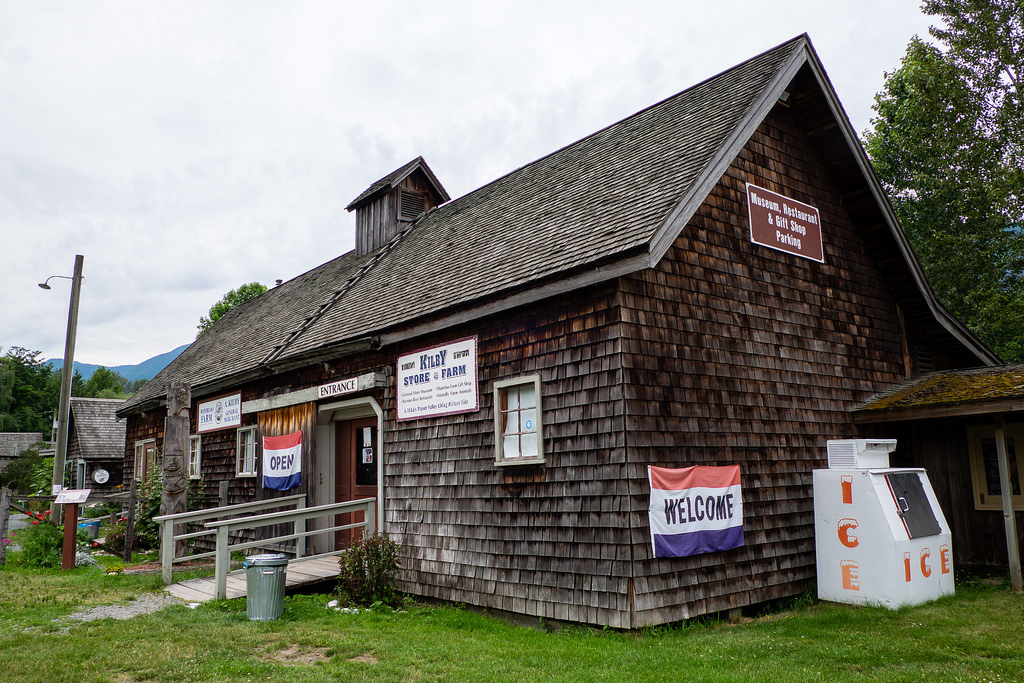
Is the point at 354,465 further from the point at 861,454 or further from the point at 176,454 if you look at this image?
the point at 861,454

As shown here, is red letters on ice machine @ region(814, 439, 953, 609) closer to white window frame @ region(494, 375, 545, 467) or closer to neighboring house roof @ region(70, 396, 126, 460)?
white window frame @ region(494, 375, 545, 467)

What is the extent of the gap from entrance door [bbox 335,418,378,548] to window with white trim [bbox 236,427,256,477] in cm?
249

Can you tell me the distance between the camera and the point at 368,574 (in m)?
9.38

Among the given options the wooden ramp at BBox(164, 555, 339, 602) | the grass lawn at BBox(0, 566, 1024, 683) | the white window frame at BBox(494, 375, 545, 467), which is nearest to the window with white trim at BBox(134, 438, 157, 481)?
the wooden ramp at BBox(164, 555, 339, 602)

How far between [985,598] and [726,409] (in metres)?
3.69

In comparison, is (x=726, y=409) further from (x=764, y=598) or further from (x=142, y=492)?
(x=142, y=492)

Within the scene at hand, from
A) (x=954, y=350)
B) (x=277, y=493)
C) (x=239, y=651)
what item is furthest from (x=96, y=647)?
(x=954, y=350)

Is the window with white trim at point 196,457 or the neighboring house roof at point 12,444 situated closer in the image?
the window with white trim at point 196,457

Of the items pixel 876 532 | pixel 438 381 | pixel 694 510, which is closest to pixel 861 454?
pixel 876 532

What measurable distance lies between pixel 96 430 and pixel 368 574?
28.5 m

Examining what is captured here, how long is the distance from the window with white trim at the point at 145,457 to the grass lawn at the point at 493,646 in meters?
10.7

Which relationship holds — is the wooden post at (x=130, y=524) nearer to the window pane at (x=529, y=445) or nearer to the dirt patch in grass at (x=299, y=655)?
the dirt patch in grass at (x=299, y=655)

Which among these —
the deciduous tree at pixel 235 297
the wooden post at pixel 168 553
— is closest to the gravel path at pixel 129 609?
the wooden post at pixel 168 553

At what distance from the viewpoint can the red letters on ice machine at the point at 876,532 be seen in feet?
27.3
